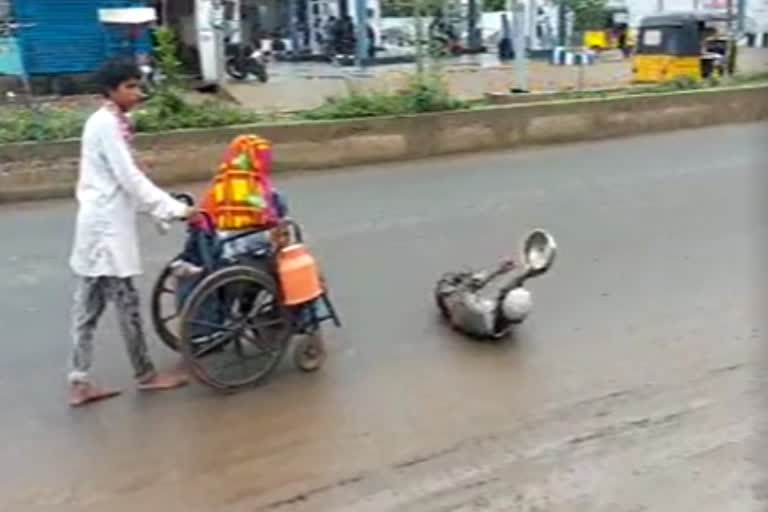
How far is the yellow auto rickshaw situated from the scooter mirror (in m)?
15.0

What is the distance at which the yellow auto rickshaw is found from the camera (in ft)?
63.6

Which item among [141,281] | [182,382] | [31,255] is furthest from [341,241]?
[182,382]

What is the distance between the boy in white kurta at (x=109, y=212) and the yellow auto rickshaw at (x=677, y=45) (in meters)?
16.5

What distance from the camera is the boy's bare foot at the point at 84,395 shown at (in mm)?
4301

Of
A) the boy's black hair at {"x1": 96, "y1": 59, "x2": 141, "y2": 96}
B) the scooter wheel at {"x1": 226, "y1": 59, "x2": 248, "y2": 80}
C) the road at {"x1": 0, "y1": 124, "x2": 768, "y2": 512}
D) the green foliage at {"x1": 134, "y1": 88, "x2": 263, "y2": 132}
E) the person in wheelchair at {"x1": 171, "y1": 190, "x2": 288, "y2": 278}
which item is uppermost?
the boy's black hair at {"x1": 96, "y1": 59, "x2": 141, "y2": 96}

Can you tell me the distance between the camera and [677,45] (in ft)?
65.0

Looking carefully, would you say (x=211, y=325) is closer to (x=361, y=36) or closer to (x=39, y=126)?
(x=39, y=126)

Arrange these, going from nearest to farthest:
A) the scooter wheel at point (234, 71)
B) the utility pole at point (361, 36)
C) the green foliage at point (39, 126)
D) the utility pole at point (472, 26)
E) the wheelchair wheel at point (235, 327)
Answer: the wheelchair wheel at point (235, 327) → the green foliage at point (39, 126) → the scooter wheel at point (234, 71) → the utility pole at point (361, 36) → the utility pole at point (472, 26)

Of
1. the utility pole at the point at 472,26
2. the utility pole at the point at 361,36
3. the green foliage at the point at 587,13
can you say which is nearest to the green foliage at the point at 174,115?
the utility pole at the point at 361,36

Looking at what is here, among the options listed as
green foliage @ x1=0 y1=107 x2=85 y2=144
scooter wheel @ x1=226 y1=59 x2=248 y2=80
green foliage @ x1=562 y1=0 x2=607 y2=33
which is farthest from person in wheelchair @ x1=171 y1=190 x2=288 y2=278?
green foliage @ x1=562 y1=0 x2=607 y2=33

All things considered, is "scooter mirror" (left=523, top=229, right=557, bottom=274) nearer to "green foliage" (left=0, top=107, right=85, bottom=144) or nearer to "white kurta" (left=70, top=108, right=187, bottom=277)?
"white kurta" (left=70, top=108, right=187, bottom=277)

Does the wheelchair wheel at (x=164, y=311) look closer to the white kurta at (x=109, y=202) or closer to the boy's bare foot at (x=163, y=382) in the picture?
the boy's bare foot at (x=163, y=382)

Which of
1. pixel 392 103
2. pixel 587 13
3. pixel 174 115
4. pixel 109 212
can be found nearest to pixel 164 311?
pixel 109 212

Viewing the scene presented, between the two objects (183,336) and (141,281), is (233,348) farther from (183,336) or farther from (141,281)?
(141,281)
